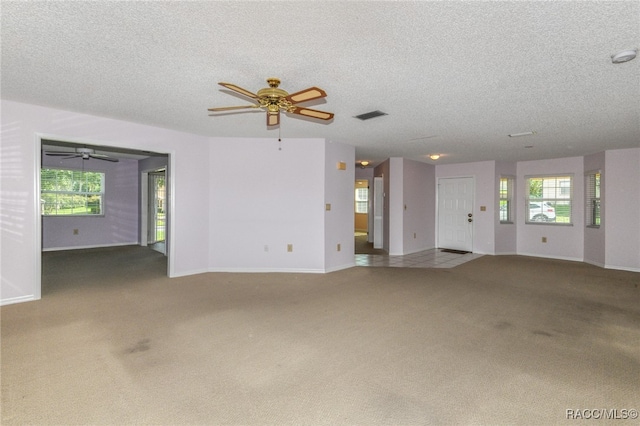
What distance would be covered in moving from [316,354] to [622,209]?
7.27 meters

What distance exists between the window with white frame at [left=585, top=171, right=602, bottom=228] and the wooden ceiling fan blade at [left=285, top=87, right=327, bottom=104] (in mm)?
7391

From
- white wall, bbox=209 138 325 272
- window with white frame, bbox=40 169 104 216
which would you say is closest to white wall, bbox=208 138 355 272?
white wall, bbox=209 138 325 272

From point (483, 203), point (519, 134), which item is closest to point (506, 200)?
point (483, 203)

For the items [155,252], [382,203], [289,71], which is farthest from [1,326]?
[382,203]

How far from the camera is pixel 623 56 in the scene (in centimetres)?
238

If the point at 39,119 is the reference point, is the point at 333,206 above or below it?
below

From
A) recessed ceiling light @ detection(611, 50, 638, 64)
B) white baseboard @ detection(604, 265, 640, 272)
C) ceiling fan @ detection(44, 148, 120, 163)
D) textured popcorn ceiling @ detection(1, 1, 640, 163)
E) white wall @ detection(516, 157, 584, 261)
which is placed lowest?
white baseboard @ detection(604, 265, 640, 272)

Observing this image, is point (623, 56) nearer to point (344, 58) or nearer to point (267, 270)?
point (344, 58)

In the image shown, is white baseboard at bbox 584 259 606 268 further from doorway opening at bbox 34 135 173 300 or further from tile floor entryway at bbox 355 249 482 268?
doorway opening at bbox 34 135 173 300

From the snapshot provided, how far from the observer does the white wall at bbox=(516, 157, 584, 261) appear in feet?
24.0

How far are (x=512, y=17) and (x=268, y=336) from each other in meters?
3.09

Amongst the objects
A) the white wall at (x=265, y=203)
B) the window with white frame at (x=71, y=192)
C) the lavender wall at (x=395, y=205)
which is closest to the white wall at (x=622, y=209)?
the lavender wall at (x=395, y=205)

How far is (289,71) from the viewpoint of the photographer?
109 inches

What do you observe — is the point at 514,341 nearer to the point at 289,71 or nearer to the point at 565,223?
the point at 289,71
